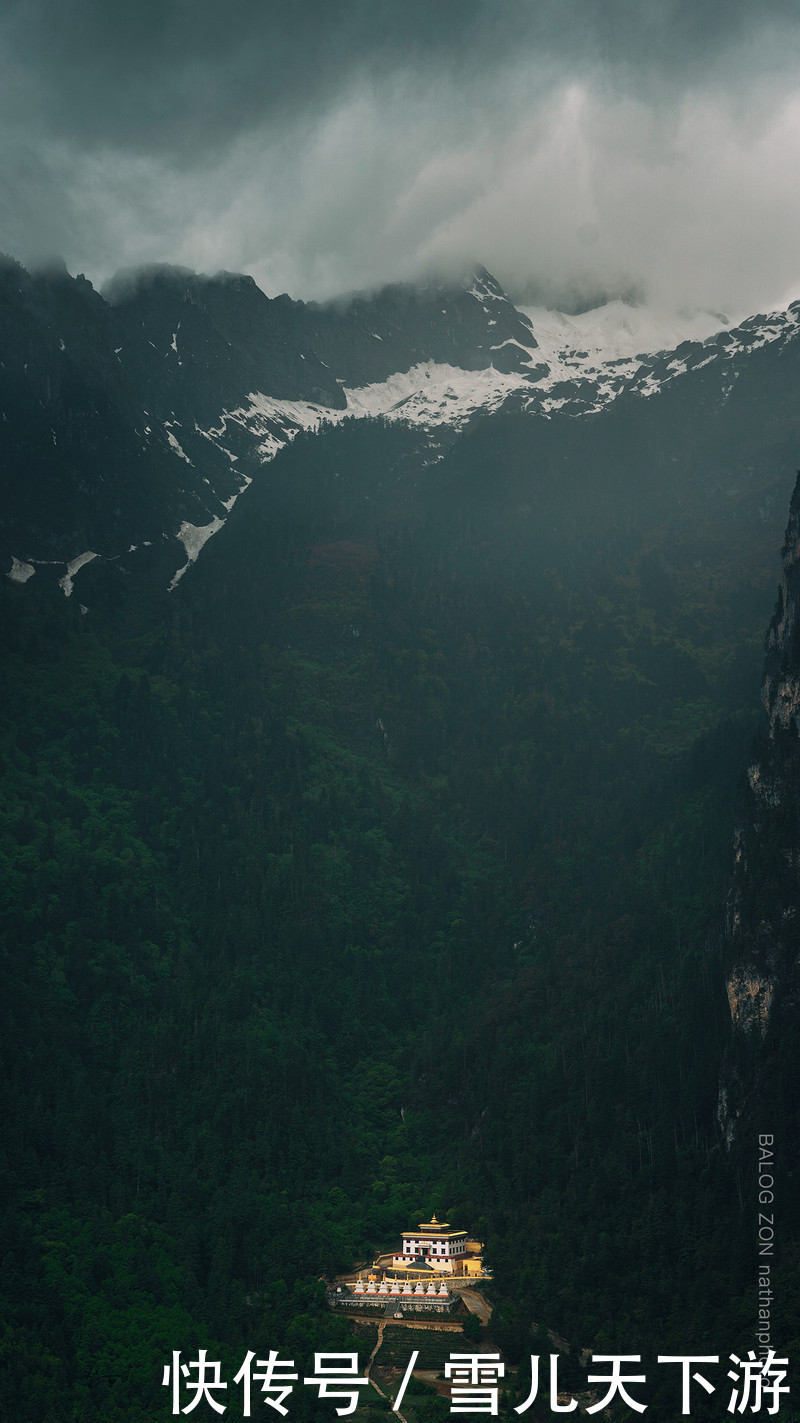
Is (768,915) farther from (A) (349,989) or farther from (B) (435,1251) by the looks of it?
(A) (349,989)

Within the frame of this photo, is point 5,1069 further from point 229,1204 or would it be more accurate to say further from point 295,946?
point 295,946

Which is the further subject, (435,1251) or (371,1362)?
(435,1251)

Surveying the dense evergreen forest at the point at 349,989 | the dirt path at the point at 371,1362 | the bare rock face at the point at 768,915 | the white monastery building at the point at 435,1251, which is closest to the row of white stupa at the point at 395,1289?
the white monastery building at the point at 435,1251

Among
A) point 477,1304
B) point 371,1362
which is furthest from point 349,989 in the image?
point 371,1362

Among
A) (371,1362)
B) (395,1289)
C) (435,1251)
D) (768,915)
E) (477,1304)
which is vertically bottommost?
(371,1362)

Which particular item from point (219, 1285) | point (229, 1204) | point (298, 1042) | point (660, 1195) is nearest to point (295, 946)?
point (298, 1042)

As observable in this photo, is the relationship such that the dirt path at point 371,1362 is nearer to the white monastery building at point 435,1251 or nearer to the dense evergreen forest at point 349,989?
the dense evergreen forest at point 349,989

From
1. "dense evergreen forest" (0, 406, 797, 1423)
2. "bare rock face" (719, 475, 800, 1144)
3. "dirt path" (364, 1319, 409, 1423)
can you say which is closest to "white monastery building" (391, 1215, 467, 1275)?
"dense evergreen forest" (0, 406, 797, 1423)
